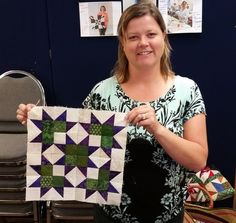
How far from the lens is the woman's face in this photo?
1281 mm

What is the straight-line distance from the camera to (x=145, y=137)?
4.22 ft

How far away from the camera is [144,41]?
127 cm

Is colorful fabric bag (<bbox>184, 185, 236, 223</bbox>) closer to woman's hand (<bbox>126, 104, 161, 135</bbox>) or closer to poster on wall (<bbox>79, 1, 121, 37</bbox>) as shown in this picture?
woman's hand (<bbox>126, 104, 161, 135</bbox>)

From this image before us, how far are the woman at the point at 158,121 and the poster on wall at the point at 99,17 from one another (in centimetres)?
100

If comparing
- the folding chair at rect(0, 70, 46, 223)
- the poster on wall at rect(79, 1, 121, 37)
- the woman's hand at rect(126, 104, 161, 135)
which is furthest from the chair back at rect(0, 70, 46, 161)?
the woman's hand at rect(126, 104, 161, 135)

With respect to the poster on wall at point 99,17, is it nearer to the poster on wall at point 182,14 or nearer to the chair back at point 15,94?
the poster on wall at point 182,14

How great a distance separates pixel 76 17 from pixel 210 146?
1344mm

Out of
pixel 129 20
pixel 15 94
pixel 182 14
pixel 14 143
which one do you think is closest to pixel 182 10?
pixel 182 14

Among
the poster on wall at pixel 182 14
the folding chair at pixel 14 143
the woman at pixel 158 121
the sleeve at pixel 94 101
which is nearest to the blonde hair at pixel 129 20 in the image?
the woman at pixel 158 121

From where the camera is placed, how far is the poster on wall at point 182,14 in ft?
7.32

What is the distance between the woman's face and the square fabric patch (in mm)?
240

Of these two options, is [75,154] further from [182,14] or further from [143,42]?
[182,14]

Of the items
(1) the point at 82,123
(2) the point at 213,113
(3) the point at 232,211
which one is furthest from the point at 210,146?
(1) the point at 82,123

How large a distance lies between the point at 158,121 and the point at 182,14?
1241 mm
